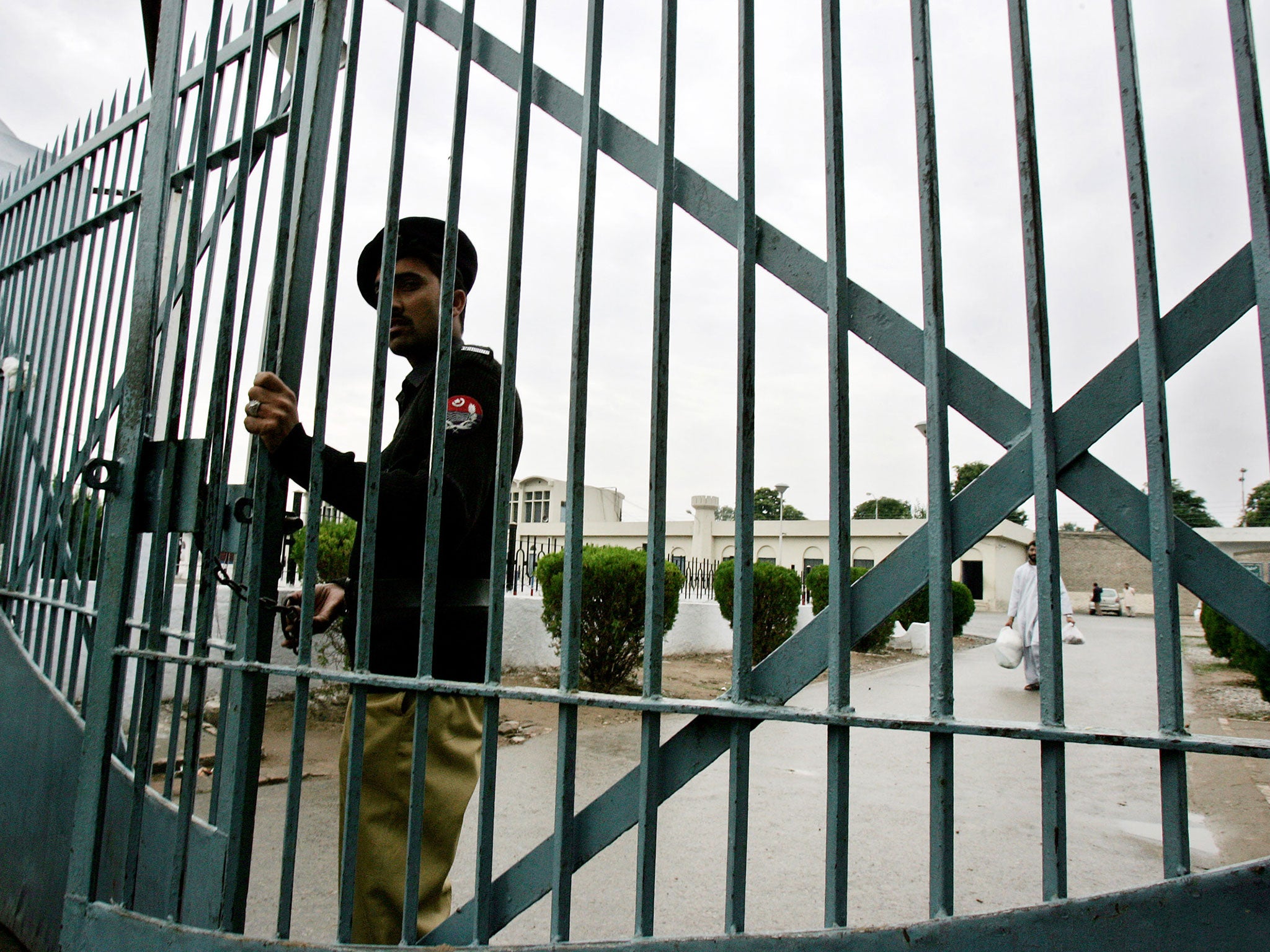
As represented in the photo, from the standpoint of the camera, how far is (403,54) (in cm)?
172

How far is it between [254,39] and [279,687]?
5.63 metres

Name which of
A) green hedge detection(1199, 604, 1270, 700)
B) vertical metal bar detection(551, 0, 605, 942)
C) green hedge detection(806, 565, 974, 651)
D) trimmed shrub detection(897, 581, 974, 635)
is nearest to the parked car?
trimmed shrub detection(897, 581, 974, 635)

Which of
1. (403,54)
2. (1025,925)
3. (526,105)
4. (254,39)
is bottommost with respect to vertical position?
(1025,925)

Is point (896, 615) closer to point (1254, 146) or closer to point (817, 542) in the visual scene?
point (1254, 146)

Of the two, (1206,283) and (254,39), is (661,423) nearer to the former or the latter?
(1206,283)

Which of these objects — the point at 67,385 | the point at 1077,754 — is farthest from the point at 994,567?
the point at 67,385

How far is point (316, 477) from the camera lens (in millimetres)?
1668

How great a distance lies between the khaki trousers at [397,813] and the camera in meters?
1.72

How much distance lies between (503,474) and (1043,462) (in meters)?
0.87

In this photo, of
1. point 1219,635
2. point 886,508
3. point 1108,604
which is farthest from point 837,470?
point 886,508

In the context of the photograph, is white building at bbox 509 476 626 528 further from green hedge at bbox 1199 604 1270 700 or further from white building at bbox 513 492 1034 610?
green hedge at bbox 1199 604 1270 700

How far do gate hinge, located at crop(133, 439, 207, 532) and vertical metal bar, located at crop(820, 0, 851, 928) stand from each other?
1464mm

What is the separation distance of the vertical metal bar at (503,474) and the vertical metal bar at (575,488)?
0.11m

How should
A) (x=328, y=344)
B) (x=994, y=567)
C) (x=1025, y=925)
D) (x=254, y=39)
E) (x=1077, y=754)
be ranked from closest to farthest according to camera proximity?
(x=1025, y=925), (x=328, y=344), (x=254, y=39), (x=1077, y=754), (x=994, y=567)
